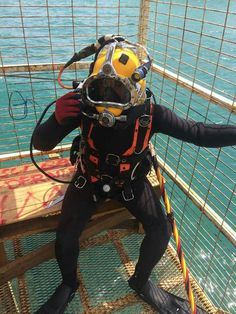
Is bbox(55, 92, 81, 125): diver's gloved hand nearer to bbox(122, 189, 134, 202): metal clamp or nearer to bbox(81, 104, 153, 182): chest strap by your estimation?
bbox(81, 104, 153, 182): chest strap

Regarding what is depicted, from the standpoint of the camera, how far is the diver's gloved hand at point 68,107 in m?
1.73

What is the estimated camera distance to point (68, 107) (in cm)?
173

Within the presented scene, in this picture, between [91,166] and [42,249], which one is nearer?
[91,166]

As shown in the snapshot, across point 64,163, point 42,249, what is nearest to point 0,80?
point 64,163

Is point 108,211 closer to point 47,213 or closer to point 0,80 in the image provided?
point 47,213

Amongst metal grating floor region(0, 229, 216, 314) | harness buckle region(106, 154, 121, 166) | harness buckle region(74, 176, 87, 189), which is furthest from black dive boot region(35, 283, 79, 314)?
harness buckle region(106, 154, 121, 166)

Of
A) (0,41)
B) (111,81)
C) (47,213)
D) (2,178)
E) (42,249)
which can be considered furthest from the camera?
(0,41)

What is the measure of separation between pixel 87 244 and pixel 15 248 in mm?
550

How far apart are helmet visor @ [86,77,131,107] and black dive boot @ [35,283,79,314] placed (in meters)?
1.18

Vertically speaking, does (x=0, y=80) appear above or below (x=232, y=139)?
below

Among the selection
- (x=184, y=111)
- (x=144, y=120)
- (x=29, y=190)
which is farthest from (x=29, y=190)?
(x=184, y=111)

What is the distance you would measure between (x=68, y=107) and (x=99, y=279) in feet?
4.23

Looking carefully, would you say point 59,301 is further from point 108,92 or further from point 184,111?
point 184,111

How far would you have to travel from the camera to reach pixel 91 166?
1.94m
